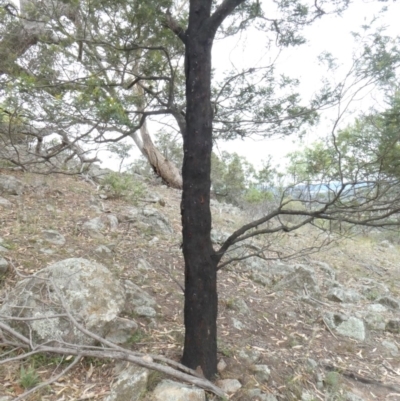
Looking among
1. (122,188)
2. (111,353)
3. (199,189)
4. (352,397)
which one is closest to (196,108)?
(199,189)

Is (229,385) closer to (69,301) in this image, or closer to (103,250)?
(69,301)

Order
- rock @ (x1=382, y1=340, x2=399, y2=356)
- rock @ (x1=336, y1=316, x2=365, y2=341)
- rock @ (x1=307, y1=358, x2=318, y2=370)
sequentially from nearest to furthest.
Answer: rock @ (x1=307, y1=358, x2=318, y2=370)
rock @ (x1=382, y1=340, x2=399, y2=356)
rock @ (x1=336, y1=316, x2=365, y2=341)

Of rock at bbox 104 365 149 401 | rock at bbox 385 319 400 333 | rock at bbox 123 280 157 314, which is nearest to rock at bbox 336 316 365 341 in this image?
rock at bbox 385 319 400 333

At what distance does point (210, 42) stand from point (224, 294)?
9.10 ft

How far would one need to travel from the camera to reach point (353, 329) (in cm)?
377

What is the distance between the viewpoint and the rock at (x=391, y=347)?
11.7ft

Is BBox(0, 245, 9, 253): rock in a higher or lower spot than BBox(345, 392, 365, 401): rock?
Answer: higher

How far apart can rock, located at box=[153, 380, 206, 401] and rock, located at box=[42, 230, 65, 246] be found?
2.31m

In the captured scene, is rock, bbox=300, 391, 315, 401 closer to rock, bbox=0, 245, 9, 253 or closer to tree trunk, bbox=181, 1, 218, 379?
tree trunk, bbox=181, 1, 218, 379

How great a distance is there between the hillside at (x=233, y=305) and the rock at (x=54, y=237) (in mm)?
21

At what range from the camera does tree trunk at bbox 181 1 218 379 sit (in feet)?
7.47

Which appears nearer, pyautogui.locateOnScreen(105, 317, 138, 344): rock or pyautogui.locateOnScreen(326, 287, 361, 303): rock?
pyautogui.locateOnScreen(105, 317, 138, 344): rock

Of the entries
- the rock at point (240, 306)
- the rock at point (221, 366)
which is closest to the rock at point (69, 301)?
the rock at point (221, 366)

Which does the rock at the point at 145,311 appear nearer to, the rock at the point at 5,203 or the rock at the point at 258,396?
the rock at the point at 258,396
